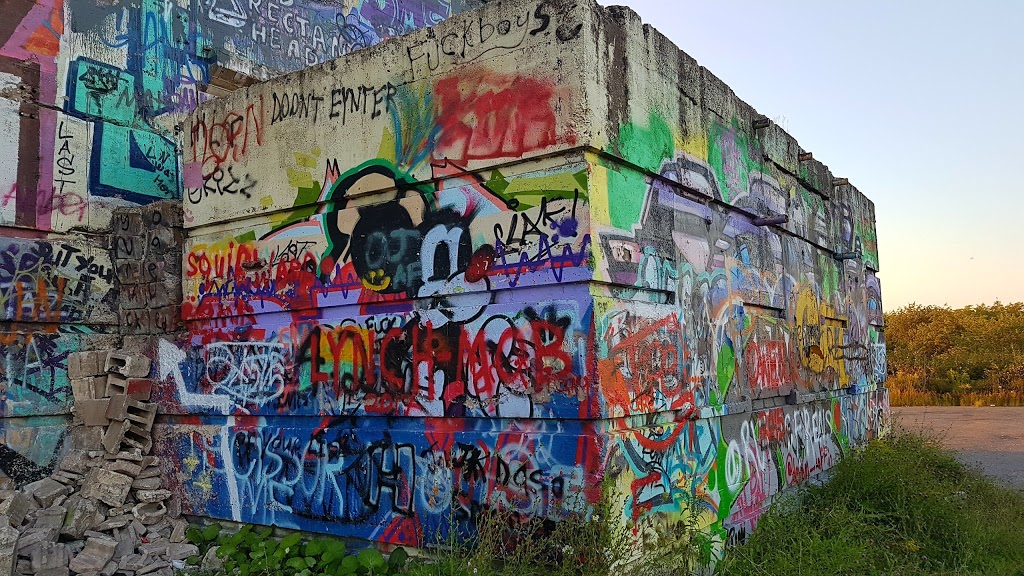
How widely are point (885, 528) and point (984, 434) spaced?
1130 centimetres

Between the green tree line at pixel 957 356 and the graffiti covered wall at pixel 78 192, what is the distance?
24760mm

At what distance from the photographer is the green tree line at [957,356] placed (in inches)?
1001

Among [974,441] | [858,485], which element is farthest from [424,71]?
[974,441]

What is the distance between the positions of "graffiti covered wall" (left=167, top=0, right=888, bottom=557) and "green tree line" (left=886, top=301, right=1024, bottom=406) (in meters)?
21.7

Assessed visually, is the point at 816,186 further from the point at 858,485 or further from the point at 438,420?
the point at 438,420

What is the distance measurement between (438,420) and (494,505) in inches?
27.5

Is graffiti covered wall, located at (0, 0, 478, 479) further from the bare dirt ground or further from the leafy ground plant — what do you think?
the bare dirt ground

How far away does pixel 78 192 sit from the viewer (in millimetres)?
6918

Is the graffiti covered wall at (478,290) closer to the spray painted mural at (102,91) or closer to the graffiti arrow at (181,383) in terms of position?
the graffiti arrow at (181,383)

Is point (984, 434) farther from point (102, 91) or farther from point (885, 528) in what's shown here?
point (102, 91)

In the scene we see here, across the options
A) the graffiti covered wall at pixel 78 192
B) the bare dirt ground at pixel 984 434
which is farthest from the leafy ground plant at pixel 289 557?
the bare dirt ground at pixel 984 434

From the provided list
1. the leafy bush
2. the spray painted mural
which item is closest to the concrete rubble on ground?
the leafy bush

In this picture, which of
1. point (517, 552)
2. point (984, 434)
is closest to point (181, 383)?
point (517, 552)

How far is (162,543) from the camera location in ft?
19.3
